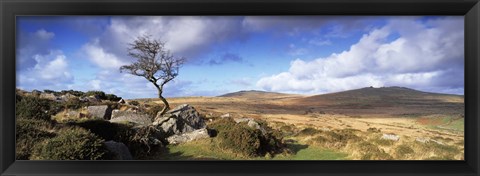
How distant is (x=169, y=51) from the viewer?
2967 millimetres

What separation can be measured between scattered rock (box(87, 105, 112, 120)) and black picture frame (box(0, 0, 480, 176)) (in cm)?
46

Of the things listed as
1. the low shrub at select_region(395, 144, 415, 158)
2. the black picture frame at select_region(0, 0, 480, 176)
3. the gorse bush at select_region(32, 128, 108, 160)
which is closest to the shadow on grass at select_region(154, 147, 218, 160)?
the black picture frame at select_region(0, 0, 480, 176)

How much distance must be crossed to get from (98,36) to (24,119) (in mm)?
840

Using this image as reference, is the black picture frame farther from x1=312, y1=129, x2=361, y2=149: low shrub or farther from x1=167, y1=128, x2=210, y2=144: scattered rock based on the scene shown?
x1=167, y1=128, x2=210, y2=144: scattered rock

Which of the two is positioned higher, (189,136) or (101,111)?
(101,111)

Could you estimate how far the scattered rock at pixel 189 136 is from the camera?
10.5ft

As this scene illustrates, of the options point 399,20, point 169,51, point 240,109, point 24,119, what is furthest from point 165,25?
point 399,20

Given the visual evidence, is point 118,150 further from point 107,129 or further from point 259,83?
point 259,83

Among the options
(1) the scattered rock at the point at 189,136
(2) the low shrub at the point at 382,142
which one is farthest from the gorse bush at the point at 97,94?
(2) the low shrub at the point at 382,142

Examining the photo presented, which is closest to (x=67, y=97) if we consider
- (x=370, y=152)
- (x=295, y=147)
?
(x=295, y=147)

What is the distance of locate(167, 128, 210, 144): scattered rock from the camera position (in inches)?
125
